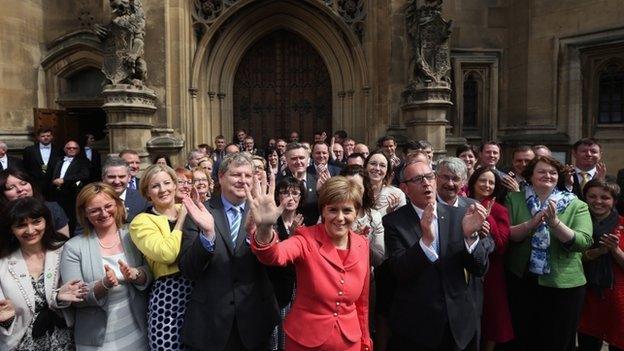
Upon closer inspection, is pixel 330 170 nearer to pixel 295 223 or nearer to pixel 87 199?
pixel 295 223

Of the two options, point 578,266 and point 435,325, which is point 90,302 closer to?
point 435,325

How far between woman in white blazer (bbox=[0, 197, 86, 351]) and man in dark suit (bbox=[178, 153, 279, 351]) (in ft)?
2.03

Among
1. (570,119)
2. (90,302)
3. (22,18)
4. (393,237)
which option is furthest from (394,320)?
(22,18)

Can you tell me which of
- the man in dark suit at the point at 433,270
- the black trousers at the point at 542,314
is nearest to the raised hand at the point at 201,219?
the man in dark suit at the point at 433,270

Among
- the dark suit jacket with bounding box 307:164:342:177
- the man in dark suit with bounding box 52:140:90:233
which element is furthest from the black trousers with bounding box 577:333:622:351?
the man in dark suit with bounding box 52:140:90:233

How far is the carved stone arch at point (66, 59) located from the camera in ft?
31.7

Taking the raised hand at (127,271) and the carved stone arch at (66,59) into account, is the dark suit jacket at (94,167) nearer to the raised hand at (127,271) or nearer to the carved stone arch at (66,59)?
the carved stone arch at (66,59)

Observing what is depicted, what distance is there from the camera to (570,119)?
9094 millimetres

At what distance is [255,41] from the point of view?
31.5ft

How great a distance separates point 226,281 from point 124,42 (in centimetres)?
661

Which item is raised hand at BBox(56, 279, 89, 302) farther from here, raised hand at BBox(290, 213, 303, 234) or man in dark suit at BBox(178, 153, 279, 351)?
raised hand at BBox(290, 213, 303, 234)

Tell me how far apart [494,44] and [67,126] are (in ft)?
32.0

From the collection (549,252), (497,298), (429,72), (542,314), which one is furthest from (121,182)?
(429,72)

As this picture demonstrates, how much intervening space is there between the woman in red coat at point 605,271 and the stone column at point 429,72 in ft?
14.7
